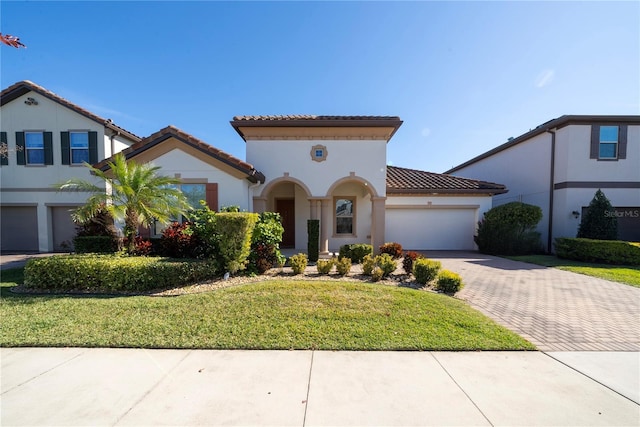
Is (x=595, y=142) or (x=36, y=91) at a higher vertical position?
(x=36, y=91)

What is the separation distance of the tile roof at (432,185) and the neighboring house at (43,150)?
15073mm

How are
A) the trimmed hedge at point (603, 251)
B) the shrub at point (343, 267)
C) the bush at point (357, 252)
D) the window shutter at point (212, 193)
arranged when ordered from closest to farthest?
the shrub at point (343, 267) → the bush at point (357, 252) → the window shutter at point (212, 193) → the trimmed hedge at point (603, 251)

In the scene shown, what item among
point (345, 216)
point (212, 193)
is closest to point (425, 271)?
point (345, 216)

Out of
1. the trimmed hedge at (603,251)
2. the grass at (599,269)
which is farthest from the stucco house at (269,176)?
the trimmed hedge at (603,251)

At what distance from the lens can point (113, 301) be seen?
5551 millimetres

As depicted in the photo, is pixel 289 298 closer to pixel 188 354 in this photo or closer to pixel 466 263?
pixel 188 354

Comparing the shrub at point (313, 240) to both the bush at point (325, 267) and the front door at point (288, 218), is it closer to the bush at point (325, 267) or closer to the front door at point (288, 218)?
the bush at point (325, 267)

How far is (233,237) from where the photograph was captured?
6.97 metres

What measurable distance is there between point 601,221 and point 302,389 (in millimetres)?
15291

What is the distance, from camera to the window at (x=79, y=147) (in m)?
12.3

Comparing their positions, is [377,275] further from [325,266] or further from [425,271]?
[325,266]

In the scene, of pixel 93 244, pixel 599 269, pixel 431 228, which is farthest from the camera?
pixel 431 228

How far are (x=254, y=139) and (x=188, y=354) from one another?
917 cm

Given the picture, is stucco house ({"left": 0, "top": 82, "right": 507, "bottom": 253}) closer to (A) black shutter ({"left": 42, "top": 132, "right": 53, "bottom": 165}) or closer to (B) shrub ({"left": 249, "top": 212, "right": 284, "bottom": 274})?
(A) black shutter ({"left": 42, "top": 132, "right": 53, "bottom": 165})
